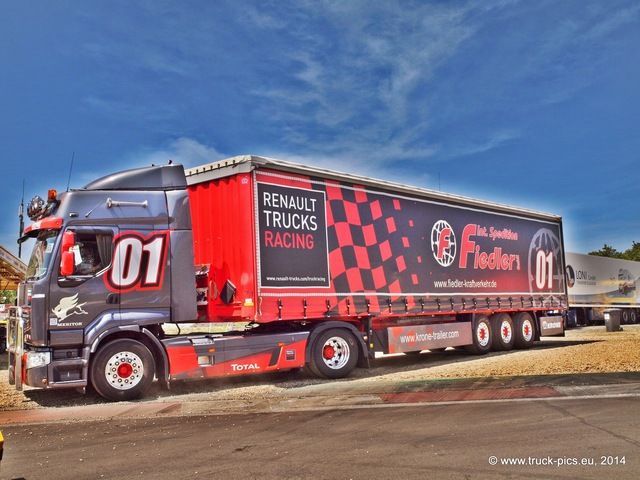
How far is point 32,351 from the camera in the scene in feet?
31.2

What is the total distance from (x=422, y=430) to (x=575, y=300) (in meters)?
27.7

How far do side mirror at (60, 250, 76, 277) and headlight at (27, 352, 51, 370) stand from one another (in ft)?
4.11

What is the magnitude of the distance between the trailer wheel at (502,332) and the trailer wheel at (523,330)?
248 mm

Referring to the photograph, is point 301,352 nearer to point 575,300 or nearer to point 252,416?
point 252,416

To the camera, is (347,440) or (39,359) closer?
(347,440)

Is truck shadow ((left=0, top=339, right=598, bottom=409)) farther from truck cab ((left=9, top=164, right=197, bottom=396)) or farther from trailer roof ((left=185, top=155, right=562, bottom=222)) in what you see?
trailer roof ((left=185, top=155, right=562, bottom=222))

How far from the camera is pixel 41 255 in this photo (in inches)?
391

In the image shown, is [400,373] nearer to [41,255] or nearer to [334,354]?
[334,354]

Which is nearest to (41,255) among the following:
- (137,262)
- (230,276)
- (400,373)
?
(137,262)

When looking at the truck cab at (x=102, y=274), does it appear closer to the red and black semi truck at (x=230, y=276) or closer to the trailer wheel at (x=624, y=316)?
the red and black semi truck at (x=230, y=276)

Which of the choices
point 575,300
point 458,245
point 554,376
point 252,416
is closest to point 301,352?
point 252,416

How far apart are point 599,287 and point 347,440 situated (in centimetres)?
3140

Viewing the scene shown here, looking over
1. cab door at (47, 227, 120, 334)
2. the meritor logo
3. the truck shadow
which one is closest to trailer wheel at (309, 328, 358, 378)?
the truck shadow

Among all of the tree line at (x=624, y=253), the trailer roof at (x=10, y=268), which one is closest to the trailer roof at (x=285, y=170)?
the trailer roof at (x=10, y=268)
